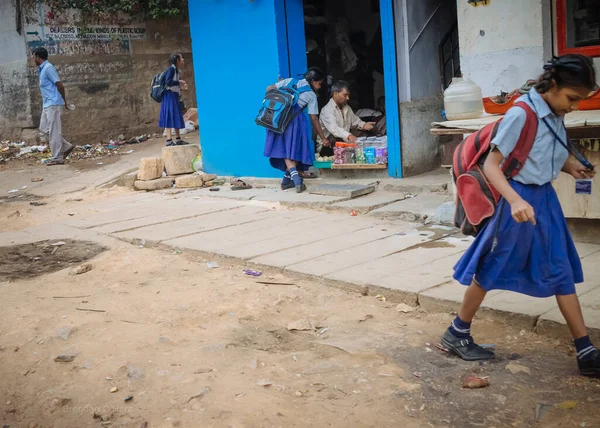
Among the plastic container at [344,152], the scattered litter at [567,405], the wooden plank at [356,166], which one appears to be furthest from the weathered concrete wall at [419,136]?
the scattered litter at [567,405]

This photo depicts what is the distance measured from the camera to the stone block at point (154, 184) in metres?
10.3

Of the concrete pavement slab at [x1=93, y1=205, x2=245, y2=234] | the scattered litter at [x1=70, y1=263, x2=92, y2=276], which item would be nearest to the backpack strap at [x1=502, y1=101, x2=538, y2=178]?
the scattered litter at [x1=70, y1=263, x2=92, y2=276]

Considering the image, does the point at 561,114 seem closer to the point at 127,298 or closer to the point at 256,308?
the point at 256,308

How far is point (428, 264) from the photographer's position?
532cm

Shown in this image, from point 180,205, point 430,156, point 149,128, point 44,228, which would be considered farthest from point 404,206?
point 149,128

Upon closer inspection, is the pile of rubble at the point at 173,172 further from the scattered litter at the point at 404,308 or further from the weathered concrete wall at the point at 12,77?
the scattered litter at the point at 404,308

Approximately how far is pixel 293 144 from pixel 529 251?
561 centimetres

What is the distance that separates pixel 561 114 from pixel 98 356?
2709mm

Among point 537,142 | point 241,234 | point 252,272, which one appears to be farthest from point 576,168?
point 241,234

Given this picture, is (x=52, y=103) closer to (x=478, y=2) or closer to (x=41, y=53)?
(x=41, y=53)

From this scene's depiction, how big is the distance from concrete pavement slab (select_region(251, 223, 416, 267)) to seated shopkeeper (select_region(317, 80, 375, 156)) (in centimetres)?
277

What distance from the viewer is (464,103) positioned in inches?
247

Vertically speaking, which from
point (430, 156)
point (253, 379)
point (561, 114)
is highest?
point (561, 114)

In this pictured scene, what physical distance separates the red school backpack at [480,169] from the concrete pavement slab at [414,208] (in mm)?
3292
